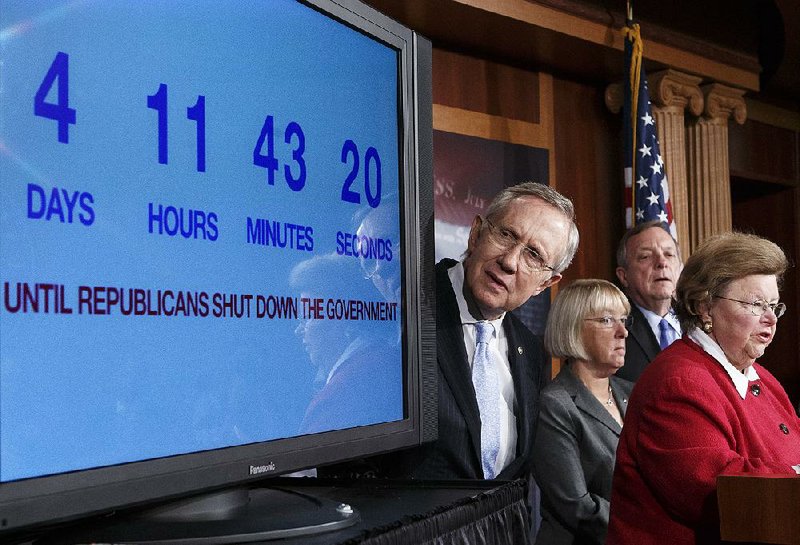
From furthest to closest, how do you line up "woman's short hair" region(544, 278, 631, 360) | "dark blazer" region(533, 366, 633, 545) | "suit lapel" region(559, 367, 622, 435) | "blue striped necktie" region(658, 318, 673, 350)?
"blue striped necktie" region(658, 318, 673, 350) < "woman's short hair" region(544, 278, 631, 360) < "suit lapel" region(559, 367, 622, 435) < "dark blazer" region(533, 366, 633, 545)

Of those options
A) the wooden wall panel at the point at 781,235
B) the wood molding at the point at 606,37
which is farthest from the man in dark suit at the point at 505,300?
the wooden wall panel at the point at 781,235

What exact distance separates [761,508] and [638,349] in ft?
6.43

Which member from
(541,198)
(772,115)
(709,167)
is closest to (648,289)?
(541,198)

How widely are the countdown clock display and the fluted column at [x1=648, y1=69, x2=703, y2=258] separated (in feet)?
14.6

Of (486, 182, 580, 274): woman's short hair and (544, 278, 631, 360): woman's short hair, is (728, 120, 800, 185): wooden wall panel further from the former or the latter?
(486, 182, 580, 274): woman's short hair

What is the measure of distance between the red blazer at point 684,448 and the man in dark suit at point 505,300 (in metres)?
0.32

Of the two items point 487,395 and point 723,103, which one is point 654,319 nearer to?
point 487,395

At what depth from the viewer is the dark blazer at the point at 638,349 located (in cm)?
429

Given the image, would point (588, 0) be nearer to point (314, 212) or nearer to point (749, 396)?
point (749, 396)

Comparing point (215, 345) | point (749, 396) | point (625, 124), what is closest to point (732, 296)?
point (749, 396)

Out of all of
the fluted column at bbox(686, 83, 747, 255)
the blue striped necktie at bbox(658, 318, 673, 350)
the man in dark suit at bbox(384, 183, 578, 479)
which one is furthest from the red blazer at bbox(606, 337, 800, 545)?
the fluted column at bbox(686, 83, 747, 255)

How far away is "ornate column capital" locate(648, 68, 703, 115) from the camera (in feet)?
20.1

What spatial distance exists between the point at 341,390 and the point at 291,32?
2.05ft

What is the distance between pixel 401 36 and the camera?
A: 6.92 feet
